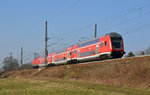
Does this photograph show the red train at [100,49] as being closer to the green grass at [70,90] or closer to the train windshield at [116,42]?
the train windshield at [116,42]

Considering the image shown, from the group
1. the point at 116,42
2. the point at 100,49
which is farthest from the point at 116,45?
the point at 100,49

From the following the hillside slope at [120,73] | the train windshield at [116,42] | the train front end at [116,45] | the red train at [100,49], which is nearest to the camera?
the hillside slope at [120,73]

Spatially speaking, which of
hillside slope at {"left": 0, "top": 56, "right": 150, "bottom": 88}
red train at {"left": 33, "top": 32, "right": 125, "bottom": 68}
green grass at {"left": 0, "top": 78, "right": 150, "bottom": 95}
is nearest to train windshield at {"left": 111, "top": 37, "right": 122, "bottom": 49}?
red train at {"left": 33, "top": 32, "right": 125, "bottom": 68}

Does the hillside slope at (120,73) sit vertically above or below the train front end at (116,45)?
below

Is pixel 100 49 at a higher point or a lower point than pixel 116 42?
lower

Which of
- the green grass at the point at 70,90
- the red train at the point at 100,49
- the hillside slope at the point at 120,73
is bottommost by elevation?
the green grass at the point at 70,90

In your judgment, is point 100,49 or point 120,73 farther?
point 100,49

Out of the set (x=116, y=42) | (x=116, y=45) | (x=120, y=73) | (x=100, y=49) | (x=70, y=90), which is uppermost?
(x=116, y=42)

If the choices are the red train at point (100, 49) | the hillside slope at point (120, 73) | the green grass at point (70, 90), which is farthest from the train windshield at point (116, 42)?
the green grass at point (70, 90)

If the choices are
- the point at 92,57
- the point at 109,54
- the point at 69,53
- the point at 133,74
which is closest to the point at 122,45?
the point at 109,54

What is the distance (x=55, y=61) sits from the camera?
5703cm

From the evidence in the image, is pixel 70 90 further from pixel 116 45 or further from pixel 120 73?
pixel 116 45

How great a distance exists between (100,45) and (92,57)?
3.34 m

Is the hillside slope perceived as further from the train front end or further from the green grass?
the train front end
